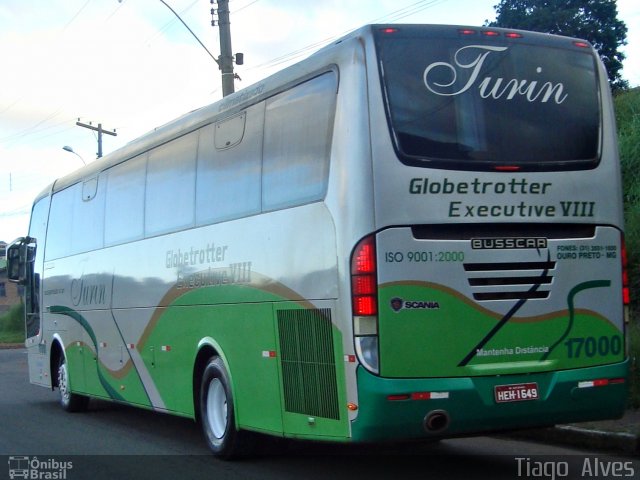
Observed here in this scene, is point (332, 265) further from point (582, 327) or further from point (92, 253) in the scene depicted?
point (92, 253)

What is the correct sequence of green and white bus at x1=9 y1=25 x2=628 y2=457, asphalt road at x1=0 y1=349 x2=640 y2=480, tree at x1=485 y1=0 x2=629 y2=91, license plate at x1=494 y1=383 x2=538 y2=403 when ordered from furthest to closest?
tree at x1=485 y1=0 x2=629 y2=91 < asphalt road at x1=0 y1=349 x2=640 y2=480 < license plate at x1=494 y1=383 x2=538 y2=403 < green and white bus at x1=9 y1=25 x2=628 y2=457

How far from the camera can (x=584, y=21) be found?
4203cm

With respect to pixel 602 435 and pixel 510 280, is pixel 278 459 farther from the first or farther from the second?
pixel 510 280

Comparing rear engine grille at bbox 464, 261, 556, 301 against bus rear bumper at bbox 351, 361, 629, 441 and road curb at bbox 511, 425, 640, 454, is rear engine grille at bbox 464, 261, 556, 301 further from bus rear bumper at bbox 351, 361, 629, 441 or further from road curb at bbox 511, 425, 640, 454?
road curb at bbox 511, 425, 640, 454

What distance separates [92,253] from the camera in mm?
Answer: 13266

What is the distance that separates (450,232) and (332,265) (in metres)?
0.98

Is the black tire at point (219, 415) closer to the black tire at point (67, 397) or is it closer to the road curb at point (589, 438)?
the road curb at point (589, 438)

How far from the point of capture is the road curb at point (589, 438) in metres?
8.90

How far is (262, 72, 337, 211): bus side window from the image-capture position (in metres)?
7.65

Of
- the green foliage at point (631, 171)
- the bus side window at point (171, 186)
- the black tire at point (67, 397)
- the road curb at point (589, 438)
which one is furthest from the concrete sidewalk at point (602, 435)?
the black tire at point (67, 397)

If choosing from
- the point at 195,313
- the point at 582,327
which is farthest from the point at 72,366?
the point at 582,327

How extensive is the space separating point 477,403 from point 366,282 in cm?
131

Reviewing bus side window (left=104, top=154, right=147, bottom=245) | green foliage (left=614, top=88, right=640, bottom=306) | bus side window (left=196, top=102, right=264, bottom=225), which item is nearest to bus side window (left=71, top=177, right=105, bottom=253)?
bus side window (left=104, top=154, right=147, bottom=245)

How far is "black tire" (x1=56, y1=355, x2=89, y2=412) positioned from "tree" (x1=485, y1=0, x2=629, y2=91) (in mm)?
31102
